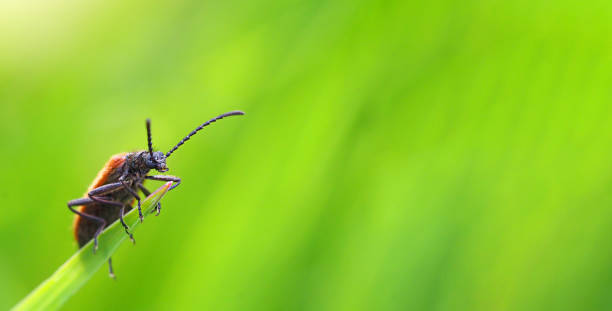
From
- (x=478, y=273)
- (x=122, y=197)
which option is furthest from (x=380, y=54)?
(x=122, y=197)

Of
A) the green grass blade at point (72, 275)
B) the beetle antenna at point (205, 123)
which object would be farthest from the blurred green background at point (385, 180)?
the green grass blade at point (72, 275)

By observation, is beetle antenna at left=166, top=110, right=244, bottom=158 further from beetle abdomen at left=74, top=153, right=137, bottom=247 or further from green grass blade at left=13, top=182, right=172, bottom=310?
green grass blade at left=13, top=182, right=172, bottom=310

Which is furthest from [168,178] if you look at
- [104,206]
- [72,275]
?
[72,275]

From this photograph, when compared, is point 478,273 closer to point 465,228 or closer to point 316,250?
point 465,228

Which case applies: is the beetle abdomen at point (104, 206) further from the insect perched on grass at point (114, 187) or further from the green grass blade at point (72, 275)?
the green grass blade at point (72, 275)

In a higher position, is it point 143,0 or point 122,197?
point 143,0
